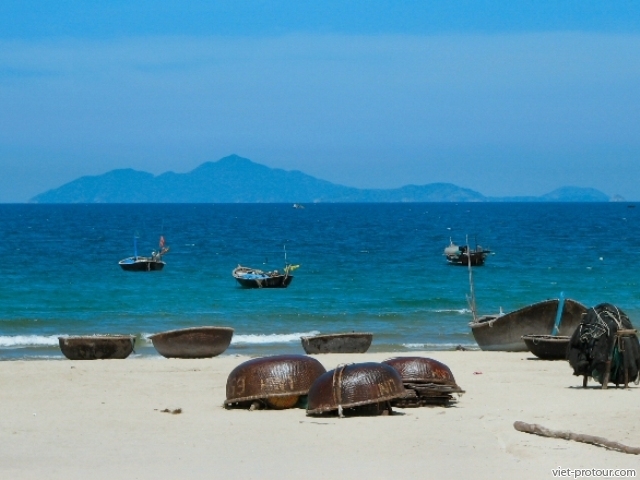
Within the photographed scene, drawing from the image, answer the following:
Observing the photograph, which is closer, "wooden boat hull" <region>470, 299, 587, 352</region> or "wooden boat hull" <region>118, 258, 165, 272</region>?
"wooden boat hull" <region>470, 299, 587, 352</region>

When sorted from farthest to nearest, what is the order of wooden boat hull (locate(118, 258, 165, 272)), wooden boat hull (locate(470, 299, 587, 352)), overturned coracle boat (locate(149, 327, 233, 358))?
wooden boat hull (locate(118, 258, 165, 272)) < wooden boat hull (locate(470, 299, 587, 352)) < overturned coracle boat (locate(149, 327, 233, 358))

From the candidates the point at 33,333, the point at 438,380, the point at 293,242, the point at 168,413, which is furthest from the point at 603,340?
the point at 293,242

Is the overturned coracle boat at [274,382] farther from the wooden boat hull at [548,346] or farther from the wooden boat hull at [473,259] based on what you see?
the wooden boat hull at [473,259]

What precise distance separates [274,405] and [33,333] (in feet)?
61.0

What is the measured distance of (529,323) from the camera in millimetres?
24000

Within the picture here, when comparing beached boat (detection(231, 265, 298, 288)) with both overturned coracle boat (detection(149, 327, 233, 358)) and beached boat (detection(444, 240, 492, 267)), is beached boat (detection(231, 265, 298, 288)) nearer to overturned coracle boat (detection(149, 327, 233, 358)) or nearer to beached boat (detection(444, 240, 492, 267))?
beached boat (detection(444, 240, 492, 267))

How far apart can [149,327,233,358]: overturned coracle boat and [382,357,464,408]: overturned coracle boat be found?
7852mm

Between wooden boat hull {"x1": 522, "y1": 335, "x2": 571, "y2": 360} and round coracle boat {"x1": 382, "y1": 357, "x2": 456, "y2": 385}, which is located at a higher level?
round coracle boat {"x1": 382, "y1": 357, "x2": 456, "y2": 385}

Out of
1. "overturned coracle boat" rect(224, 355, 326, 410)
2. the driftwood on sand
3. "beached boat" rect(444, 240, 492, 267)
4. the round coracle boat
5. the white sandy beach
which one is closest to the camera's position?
the white sandy beach

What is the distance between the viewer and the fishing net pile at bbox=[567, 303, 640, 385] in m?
16.5

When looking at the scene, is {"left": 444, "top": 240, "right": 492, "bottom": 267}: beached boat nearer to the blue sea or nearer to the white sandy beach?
the blue sea

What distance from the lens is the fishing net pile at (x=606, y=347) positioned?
16.5 meters

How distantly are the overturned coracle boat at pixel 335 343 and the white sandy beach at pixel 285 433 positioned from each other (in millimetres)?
4250

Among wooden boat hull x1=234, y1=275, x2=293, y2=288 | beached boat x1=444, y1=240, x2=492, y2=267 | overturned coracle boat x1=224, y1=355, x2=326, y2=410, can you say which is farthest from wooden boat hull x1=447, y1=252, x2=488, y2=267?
overturned coracle boat x1=224, y1=355, x2=326, y2=410
